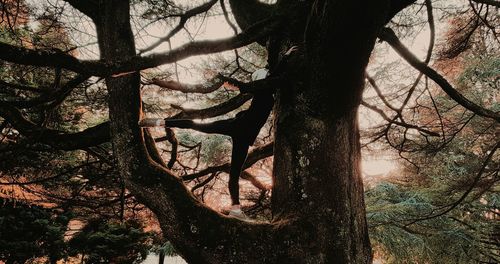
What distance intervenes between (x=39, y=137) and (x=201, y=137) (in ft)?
24.2

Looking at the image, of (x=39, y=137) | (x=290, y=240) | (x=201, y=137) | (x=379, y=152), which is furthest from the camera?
(x=201, y=137)

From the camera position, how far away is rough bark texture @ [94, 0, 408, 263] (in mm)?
1617

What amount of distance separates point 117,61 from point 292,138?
111cm

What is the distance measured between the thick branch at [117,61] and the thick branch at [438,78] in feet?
3.97

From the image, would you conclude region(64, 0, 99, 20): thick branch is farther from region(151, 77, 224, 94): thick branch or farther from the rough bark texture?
region(151, 77, 224, 94): thick branch

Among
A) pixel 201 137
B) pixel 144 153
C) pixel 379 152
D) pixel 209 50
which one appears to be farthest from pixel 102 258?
pixel 209 50

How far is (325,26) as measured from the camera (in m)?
1.55

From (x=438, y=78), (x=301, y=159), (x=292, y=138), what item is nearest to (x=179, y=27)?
(x=292, y=138)

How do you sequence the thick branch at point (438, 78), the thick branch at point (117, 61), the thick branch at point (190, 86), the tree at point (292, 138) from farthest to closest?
the thick branch at point (438, 78) → the thick branch at point (190, 86) → the tree at point (292, 138) → the thick branch at point (117, 61)

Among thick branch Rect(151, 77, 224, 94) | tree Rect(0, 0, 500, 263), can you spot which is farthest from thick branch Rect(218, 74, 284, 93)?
thick branch Rect(151, 77, 224, 94)

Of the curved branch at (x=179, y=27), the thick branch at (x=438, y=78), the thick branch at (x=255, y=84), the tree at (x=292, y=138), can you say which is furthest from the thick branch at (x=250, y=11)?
the thick branch at (x=255, y=84)

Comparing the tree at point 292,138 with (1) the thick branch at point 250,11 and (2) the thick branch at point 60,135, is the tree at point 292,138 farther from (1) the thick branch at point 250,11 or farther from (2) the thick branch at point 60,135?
(1) the thick branch at point 250,11

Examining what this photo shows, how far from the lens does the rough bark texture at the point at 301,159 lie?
1.62m

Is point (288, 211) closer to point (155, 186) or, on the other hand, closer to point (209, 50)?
point (155, 186)
